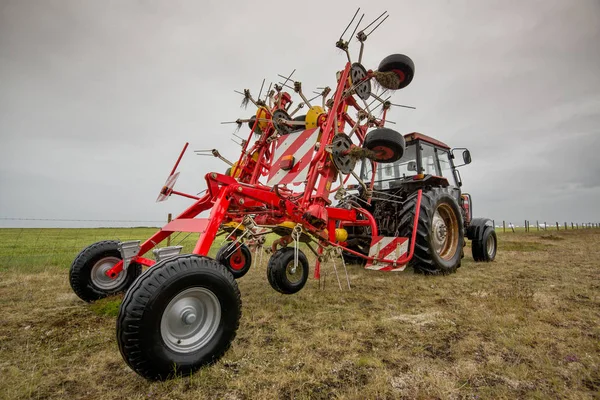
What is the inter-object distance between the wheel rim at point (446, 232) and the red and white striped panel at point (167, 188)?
411cm

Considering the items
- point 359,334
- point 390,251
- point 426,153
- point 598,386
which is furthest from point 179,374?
point 426,153

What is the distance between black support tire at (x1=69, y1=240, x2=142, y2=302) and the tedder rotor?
0.01m

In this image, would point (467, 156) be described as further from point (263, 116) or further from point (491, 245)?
point (263, 116)

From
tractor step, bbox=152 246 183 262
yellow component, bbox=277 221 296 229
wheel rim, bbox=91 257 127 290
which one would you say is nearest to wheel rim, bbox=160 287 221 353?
tractor step, bbox=152 246 183 262

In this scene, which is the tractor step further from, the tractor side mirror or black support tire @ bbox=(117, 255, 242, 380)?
the tractor side mirror

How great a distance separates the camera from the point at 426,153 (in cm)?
591

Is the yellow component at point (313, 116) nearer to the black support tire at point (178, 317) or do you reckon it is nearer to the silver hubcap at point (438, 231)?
the silver hubcap at point (438, 231)

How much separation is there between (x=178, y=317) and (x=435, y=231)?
4319mm

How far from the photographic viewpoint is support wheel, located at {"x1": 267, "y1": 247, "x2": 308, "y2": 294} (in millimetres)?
3420

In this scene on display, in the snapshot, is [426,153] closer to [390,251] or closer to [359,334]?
[390,251]

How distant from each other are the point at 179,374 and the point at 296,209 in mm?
1960

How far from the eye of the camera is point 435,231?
4.85m

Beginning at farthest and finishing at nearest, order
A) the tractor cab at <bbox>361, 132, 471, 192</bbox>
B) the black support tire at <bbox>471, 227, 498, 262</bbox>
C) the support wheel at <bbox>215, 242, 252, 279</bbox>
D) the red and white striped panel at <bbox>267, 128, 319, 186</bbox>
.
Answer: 1. the black support tire at <bbox>471, 227, 498, 262</bbox>
2. the tractor cab at <bbox>361, 132, 471, 192</bbox>
3. the support wheel at <bbox>215, 242, 252, 279</bbox>
4. the red and white striped panel at <bbox>267, 128, 319, 186</bbox>

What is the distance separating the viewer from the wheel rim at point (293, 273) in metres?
3.51
